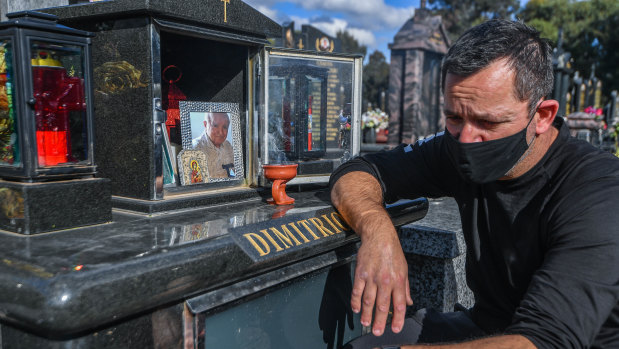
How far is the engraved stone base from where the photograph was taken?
168 cm

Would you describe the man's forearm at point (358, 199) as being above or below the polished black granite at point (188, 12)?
below

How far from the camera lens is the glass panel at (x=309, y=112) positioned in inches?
111

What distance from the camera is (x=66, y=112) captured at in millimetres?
1917

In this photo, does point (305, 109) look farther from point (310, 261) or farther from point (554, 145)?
point (554, 145)

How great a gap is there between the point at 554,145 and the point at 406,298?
2.79 ft

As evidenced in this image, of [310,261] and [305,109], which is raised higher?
[305,109]

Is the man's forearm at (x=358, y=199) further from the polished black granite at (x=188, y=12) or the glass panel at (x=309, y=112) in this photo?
the polished black granite at (x=188, y=12)

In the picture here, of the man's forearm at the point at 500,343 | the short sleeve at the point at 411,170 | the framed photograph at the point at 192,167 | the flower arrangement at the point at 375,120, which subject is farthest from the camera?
the flower arrangement at the point at 375,120

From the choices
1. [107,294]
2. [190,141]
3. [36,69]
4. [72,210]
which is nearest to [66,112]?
[36,69]

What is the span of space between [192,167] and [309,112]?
96 cm

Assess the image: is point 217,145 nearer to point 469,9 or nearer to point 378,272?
point 378,272

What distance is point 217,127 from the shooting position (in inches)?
106

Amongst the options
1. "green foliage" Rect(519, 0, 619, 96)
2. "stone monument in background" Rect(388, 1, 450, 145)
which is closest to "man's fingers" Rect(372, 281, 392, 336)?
"stone monument in background" Rect(388, 1, 450, 145)

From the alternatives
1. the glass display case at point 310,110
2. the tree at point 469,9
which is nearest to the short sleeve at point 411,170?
the glass display case at point 310,110
